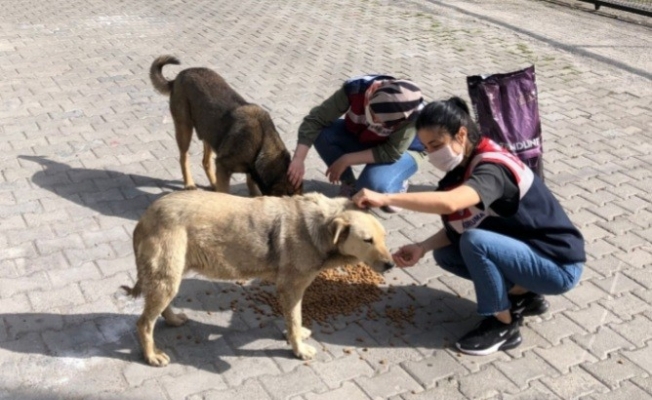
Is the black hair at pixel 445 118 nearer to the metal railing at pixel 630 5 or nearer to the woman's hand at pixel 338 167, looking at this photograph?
the woman's hand at pixel 338 167

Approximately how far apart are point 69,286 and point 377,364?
2.40m

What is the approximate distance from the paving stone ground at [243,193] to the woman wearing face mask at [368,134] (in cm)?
Result: 49

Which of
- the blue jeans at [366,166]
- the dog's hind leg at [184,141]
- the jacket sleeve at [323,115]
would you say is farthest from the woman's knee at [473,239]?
the dog's hind leg at [184,141]

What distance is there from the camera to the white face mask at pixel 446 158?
4.37 m

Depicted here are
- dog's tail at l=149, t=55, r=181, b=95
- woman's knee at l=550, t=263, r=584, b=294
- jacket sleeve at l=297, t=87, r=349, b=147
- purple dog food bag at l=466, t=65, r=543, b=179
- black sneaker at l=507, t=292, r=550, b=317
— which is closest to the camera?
woman's knee at l=550, t=263, r=584, b=294

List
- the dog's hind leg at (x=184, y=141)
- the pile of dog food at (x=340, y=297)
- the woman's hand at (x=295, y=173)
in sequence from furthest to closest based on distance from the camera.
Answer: the dog's hind leg at (x=184, y=141), the woman's hand at (x=295, y=173), the pile of dog food at (x=340, y=297)

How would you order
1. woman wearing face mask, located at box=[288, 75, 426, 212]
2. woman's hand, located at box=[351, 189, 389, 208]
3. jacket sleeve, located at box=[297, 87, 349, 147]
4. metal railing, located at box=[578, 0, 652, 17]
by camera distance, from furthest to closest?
1. metal railing, located at box=[578, 0, 652, 17]
2. jacket sleeve, located at box=[297, 87, 349, 147]
3. woman wearing face mask, located at box=[288, 75, 426, 212]
4. woman's hand, located at box=[351, 189, 389, 208]

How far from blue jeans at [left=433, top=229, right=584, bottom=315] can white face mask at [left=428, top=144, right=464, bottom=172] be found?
19.0 inches

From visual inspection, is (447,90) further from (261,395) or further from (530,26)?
(261,395)

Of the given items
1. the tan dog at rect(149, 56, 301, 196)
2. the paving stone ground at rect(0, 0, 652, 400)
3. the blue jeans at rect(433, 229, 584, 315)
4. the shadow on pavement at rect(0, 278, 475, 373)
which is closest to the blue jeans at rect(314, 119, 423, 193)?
the paving stone ground at rect(0, 0, 652, 400)

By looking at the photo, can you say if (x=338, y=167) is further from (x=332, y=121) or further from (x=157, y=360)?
(x=157, y=360)

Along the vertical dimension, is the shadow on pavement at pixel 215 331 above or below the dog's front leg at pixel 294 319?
below

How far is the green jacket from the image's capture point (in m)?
6.38

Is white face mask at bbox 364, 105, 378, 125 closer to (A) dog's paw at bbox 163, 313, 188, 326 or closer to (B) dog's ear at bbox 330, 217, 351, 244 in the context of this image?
(B) dog's ear at bbox 330, 217, 351, 244
